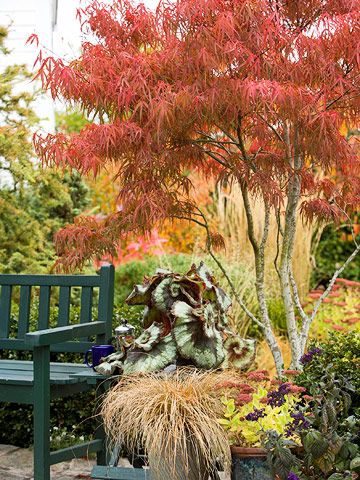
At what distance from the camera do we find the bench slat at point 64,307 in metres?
4.24

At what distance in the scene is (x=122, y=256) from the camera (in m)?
9.70

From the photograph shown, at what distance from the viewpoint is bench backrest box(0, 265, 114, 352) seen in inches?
162

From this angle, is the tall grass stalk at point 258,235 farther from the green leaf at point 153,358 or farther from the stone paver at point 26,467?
the green leaf at point 153,358

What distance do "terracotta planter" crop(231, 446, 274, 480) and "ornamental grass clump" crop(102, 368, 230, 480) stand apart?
47 millimetres

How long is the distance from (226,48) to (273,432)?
1.79 meters

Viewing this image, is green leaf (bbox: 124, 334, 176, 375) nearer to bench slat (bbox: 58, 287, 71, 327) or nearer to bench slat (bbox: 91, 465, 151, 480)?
bench slat (bbox: 91, 465, 151, 480)

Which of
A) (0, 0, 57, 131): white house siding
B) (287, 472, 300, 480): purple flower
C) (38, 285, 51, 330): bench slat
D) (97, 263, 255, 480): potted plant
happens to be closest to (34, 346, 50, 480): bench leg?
(97, 263, 255, 480): potted plant

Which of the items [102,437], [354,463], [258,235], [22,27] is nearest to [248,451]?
[354,463]

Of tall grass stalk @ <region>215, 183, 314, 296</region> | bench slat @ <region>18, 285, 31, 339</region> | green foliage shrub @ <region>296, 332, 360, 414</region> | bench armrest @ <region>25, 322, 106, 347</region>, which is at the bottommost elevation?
green foliage shrub @ <region>296, 332, 360, 414</region>

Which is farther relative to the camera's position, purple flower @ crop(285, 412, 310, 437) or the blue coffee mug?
the blue coffee mug

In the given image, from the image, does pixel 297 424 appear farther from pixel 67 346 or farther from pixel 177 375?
pixel 67 346

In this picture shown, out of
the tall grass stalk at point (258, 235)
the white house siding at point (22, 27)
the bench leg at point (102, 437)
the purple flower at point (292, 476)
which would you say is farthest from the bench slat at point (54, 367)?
the white house siding at point (22, 27)

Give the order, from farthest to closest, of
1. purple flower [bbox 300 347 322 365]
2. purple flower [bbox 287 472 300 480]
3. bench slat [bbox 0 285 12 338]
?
1. bench slat [bbox 0 285 12 338]
2. purple flower [bbox 300 347 322 365]
3. purple flower [bbox 287 472 300 480]

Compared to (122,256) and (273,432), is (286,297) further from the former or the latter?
(122,256)
